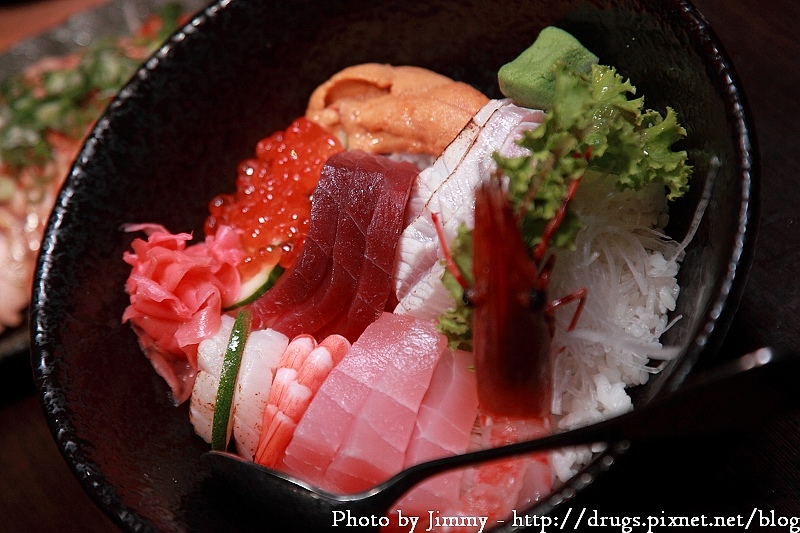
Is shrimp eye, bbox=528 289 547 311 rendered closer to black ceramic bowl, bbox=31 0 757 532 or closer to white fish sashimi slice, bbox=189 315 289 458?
black ceramic bowl, bbox=31 0 757 532

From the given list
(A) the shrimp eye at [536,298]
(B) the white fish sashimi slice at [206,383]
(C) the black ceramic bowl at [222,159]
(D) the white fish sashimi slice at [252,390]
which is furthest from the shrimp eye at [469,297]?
(B) the white fish sashimi slice at [206,383]

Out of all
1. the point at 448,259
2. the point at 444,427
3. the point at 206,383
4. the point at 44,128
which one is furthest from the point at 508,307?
the point at 44,128

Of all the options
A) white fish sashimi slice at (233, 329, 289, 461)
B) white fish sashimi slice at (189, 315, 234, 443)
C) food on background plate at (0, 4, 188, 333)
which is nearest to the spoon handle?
white fish sashimi slice at (233, 329, 289, 461)

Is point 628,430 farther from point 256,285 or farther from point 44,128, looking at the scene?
point 44,128

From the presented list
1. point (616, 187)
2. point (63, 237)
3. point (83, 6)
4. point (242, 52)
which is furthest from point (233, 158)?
point (83, 6)

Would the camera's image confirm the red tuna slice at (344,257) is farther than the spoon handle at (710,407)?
Yes

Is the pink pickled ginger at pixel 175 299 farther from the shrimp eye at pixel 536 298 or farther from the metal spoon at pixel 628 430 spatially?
the shrimp eye at pixel 536 298
